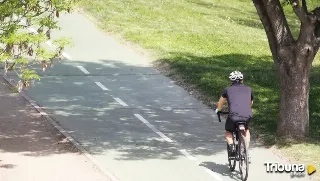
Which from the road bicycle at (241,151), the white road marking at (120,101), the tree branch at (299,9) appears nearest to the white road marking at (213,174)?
the road bicycle at (241,151)

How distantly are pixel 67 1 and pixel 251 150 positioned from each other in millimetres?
5171

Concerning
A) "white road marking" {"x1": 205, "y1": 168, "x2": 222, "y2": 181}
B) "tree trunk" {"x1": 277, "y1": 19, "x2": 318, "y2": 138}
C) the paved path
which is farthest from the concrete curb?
"tree trunk" {"x1": 277, "y1": 19, "x2": 318, "y2": 138}

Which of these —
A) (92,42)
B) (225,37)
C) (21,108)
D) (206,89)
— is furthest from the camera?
(225,37)

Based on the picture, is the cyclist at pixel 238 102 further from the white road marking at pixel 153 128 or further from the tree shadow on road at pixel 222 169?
the white road marking at pixel 153 128

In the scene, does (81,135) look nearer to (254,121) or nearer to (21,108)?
(21,108)

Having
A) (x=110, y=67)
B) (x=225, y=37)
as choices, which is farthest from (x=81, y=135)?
(x=225, y=37)

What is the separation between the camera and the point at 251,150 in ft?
59.3

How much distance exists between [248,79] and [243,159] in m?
10.2

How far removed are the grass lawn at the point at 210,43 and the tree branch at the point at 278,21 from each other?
2295 mm

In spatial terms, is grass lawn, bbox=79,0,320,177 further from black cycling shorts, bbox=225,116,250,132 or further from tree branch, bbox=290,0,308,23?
tree branch, bbox=290,0,308,23

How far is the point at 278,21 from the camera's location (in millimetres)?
18188

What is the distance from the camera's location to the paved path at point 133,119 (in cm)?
1675

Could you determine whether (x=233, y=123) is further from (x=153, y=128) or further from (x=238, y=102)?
(x=153, y=128)

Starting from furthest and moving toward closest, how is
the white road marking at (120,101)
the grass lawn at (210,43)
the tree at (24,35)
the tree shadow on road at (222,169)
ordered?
the grass lawn at (210,43) < the white road marking at (120,101) < the tree shadow on road at (222,169) < the tree at (24,35)
